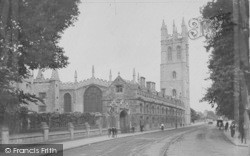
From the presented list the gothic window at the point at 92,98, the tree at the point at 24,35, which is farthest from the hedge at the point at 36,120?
the gothic window at the point at 92,98

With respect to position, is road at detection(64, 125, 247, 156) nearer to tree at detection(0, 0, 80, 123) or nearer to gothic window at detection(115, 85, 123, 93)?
tree at detection(0, 0, 80, 123)

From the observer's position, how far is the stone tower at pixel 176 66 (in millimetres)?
110938

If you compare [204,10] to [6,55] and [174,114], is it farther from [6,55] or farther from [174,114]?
[174,114]

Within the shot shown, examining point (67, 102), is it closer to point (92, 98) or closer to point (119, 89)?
point (92, 98)

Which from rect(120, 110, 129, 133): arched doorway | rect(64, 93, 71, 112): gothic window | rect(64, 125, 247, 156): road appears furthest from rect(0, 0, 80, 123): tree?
rect(64, 93, 71, 112): gothic window

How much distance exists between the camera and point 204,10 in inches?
1140

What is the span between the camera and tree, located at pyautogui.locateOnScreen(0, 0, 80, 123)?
62.1 ft

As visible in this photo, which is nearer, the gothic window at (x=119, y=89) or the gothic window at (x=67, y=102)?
the gothic window at (x=119, y=89)

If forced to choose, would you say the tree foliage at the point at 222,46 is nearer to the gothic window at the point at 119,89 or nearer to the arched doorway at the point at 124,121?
the arched doorway at the point at 124,121

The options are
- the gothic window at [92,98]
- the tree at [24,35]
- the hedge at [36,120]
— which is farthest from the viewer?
the gothic window at [92,98]

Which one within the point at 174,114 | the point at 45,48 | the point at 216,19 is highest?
the point at 216,19

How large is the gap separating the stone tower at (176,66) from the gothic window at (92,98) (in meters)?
41.9

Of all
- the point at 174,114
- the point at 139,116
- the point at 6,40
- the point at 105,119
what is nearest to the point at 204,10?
the point at 6,40

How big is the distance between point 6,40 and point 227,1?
16.4 meters
